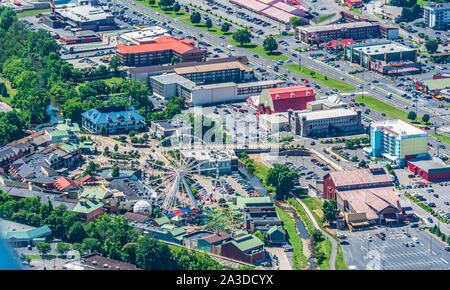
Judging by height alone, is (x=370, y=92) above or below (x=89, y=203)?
below

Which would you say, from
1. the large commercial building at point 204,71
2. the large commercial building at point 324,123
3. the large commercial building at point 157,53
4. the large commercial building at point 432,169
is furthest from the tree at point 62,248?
the large commercial building at point 157,53

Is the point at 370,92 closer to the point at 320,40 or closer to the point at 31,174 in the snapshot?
the point at 320,40

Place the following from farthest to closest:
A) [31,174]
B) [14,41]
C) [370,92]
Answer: [14,41]
[370,92]
[31,174]

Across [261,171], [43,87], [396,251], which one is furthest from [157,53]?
[396,251]

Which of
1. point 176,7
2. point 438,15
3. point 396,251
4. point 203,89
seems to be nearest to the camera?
point 396,251

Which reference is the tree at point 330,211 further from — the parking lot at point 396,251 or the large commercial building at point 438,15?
the large commercial building at point 438,15

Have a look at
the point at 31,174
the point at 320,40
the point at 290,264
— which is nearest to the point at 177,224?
the point at 290,264

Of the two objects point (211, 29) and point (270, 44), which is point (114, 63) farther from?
point (211, 29)
